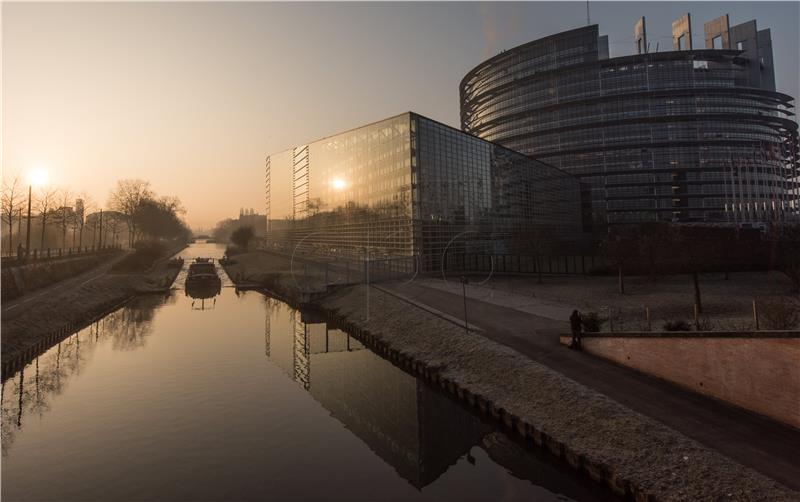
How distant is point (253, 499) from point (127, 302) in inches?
2026

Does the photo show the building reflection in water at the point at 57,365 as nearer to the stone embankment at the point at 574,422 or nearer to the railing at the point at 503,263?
the stone embankment at the point at 574,422

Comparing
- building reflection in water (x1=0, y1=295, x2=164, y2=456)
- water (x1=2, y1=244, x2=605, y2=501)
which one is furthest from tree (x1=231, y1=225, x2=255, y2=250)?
water (x1=2, y1=244, x2=605, y2=501)

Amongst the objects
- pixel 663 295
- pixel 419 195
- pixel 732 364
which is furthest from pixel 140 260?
pixel 732 364

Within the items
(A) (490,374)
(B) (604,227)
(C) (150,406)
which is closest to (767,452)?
(A) (490,374)

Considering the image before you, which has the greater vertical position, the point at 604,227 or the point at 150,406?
the point at 604,227

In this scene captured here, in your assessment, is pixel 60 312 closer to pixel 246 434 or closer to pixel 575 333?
pixel 246 434

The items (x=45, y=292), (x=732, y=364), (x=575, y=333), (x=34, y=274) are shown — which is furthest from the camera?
(x=34, y=274)

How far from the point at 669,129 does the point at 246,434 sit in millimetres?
142122

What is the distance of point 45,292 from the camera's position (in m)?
42.9

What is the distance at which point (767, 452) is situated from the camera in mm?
12492

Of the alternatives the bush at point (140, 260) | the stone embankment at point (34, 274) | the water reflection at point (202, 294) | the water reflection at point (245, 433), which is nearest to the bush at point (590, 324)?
the water reflection at point (245, 433)

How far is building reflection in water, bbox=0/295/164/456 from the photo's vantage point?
19.9 metres

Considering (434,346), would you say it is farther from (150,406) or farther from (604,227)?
(604,227)

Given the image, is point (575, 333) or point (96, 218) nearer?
point (575, 333)
